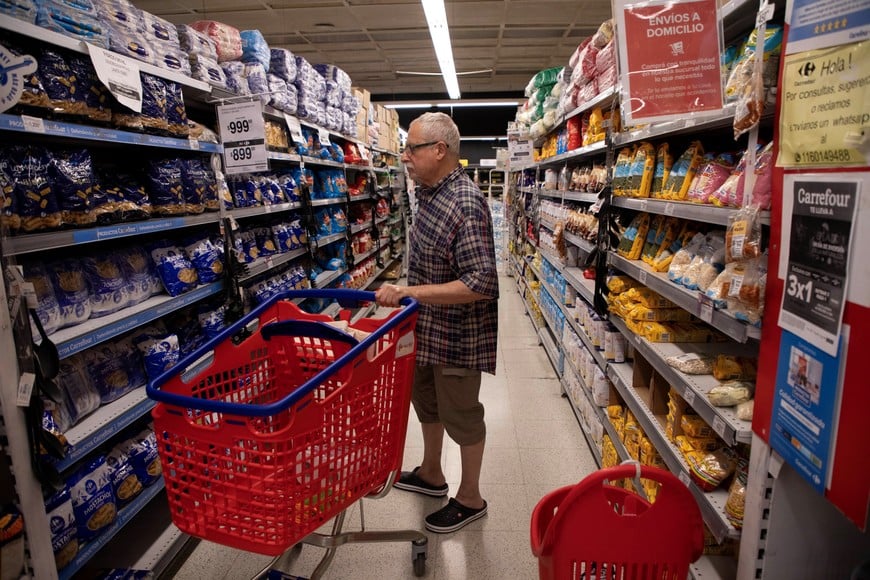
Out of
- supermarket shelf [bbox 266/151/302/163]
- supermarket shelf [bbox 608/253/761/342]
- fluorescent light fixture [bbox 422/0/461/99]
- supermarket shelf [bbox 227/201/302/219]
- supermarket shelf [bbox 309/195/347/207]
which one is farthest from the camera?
fluorescent light fixture [bbox 422/0/461/99]

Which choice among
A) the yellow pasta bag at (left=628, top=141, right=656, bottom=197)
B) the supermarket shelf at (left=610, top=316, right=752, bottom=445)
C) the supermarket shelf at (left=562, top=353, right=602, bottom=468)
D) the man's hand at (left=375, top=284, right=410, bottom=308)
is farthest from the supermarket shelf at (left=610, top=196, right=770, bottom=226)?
the supermarket shelf at (left=562, top=353, right=602, bottom=468)

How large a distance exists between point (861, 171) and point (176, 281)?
8.27 ft

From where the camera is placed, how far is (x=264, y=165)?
109 inches

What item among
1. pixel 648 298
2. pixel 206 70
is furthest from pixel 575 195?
pixel 206 70

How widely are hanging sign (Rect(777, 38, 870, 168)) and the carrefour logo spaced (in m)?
2.07

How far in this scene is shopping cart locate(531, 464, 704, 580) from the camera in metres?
1.38

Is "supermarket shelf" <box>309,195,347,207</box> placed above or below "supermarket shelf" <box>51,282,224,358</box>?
above

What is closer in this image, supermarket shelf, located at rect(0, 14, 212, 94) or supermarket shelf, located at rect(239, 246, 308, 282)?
supermarket shelf, located at rect(0, 14, 212, 94)

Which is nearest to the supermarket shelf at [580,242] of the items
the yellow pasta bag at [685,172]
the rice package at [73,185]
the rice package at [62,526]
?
the yellow pasta bag at [685,172]

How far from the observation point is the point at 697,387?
1.70 meters

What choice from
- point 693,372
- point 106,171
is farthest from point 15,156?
point 693,372

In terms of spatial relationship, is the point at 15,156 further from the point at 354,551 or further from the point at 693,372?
the point at 693,372

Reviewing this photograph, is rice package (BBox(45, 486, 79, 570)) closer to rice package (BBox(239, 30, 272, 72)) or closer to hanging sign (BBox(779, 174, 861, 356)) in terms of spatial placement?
hanging sign (BBox(779, 174, 861, 356))

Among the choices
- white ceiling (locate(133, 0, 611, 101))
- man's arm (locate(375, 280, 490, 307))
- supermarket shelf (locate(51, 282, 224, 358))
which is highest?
white ceiling (locate(133, 0, 611, 101))
